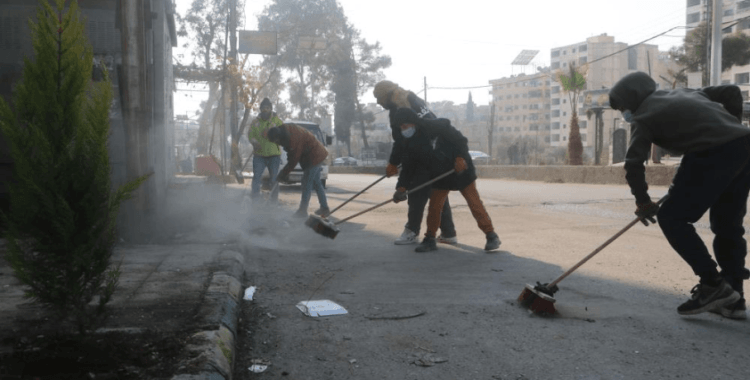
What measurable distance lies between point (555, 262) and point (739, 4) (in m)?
86.0

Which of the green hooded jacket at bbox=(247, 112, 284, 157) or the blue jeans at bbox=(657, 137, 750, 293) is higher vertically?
the green hooded jacket at bbox=(247, 112, 284, 157)

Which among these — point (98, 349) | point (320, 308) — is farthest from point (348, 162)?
point (98, 349)

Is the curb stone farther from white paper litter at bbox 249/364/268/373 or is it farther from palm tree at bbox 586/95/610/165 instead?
palm tree at bbox 586/95/610/165

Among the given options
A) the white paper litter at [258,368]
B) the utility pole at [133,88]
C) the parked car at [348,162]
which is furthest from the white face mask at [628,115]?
the parked car at [348,162]

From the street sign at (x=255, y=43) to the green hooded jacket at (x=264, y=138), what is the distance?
13.1m

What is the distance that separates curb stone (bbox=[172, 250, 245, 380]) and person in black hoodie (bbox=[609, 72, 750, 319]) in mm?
2387

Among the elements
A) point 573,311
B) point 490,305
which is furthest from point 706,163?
point 490,305

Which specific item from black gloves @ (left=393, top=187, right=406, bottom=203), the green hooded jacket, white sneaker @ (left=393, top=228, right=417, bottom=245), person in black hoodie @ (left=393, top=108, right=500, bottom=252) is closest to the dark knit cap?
person in black hoodie @ (left=393, top=108, right=500, bottom=252)

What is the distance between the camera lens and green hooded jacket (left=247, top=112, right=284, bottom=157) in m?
9.97

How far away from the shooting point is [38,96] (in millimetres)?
2348

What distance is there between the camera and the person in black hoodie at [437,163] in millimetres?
6145

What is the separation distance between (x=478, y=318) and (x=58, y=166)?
2.31 metres

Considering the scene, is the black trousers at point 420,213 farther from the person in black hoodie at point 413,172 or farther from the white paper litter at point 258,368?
the white paper litter at point 258,368

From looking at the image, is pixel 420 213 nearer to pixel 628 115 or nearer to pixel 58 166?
pixel 628 115
